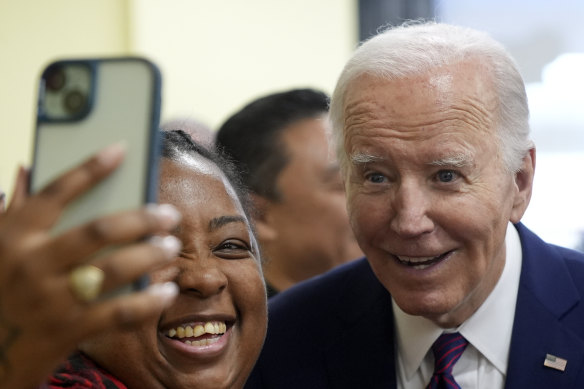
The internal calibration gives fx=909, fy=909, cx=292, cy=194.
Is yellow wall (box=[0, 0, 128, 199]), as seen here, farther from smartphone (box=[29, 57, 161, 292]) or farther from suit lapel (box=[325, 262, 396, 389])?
smartphone (box=[29, 57, 161, 292])

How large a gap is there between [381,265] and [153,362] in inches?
26.0

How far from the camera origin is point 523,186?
6.93 ft

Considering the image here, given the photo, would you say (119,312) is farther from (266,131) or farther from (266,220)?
(266,131)

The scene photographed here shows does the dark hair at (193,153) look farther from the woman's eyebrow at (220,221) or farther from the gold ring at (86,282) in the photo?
the gold ring at (86,282)

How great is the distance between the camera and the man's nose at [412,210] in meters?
1.88

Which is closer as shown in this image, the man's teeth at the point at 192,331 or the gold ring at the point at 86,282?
the gold ring at the point at 86,282

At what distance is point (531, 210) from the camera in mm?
5008

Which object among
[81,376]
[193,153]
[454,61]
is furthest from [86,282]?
[454,61]

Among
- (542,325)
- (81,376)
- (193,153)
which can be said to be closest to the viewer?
(81,376)

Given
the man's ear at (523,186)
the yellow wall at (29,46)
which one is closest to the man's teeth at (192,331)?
the man's ear at (523,186)

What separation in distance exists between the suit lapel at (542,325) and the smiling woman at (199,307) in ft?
2.07

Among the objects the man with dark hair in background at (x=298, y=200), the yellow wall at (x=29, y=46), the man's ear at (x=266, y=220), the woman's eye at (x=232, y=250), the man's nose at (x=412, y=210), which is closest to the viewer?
the woman's eye at (x=232, y=250)

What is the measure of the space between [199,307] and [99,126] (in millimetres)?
696

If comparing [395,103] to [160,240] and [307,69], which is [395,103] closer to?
[160,240]
